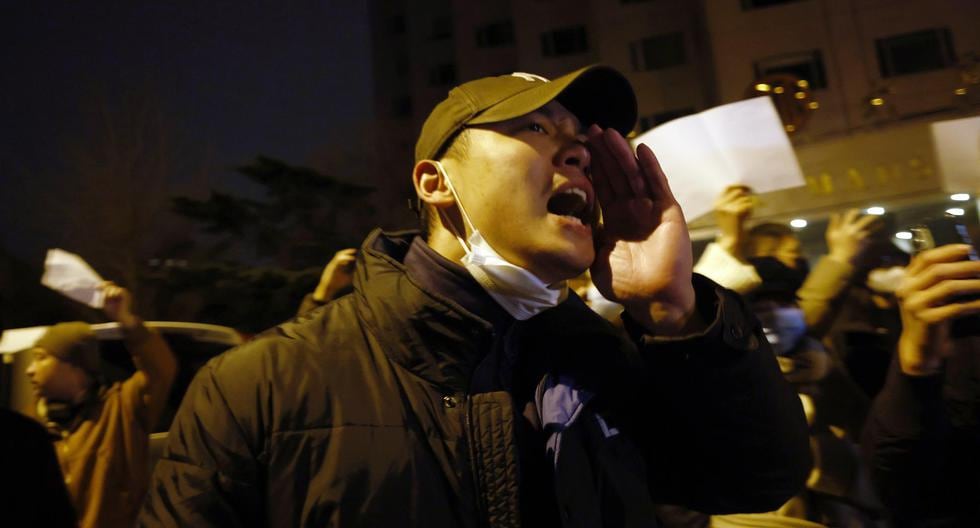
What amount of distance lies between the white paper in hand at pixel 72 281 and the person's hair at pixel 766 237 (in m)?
3.54

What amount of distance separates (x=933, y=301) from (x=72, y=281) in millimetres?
3933

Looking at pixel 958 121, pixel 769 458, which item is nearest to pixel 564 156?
pixel 769 458

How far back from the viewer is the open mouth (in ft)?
5.39

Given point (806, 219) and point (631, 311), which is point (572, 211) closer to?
point (631, 311)

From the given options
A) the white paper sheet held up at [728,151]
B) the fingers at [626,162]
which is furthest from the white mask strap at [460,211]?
the white paper sheet held up at [728,151]

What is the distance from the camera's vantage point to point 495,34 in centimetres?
2744

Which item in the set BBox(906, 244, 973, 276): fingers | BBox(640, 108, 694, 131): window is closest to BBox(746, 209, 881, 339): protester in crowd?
BBox(906, 244, 973, 276): fingers

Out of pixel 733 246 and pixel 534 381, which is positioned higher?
pixel 733 246

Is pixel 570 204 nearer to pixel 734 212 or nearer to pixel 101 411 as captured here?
pixel 734 212

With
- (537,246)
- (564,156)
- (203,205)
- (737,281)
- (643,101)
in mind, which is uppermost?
(643,101)

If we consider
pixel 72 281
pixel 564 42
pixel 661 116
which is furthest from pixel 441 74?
pixel 72 281

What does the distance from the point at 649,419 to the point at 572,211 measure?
0.58m

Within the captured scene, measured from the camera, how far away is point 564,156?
1638 millimetres

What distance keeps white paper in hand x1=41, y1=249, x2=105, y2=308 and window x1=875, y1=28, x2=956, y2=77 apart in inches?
644
